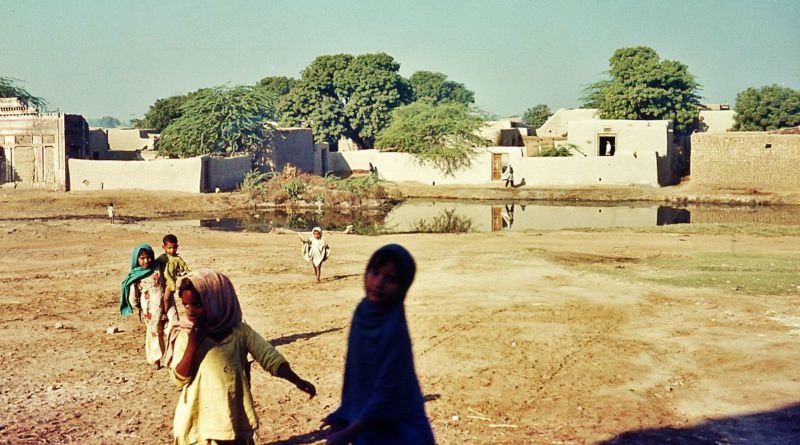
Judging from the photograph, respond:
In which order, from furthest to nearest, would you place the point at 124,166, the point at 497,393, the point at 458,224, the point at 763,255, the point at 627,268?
the point at 124,166
the point at 458,224
the point at 763,255
the point at 627,268
the point at 497,393

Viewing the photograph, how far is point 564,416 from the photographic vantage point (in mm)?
7496

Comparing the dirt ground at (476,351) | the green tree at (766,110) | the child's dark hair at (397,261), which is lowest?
the dirt ground at (476,351)

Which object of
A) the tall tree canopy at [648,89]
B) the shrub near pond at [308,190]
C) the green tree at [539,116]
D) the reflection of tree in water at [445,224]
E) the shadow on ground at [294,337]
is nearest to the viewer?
the shadow on ground at [294,337]

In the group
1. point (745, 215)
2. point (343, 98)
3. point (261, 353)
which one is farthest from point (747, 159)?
point (261, 353)

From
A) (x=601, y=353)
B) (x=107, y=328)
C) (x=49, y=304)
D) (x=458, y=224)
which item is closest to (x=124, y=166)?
(x=458, y=224)

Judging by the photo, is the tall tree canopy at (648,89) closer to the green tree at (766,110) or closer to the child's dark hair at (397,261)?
the green tree at (766,110)

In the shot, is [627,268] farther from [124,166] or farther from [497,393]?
[124,166]

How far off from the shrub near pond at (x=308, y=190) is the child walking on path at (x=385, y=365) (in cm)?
2979

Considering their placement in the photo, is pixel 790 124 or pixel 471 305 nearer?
pixel 471 305

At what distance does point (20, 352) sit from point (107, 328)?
55.7 inches

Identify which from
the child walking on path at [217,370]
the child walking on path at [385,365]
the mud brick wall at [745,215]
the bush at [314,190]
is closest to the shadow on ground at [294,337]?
the child walking on path at [217,370]

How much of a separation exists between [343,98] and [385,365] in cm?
6135

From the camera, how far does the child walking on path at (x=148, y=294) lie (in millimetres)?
8742

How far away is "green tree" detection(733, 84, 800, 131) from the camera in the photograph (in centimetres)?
5522
